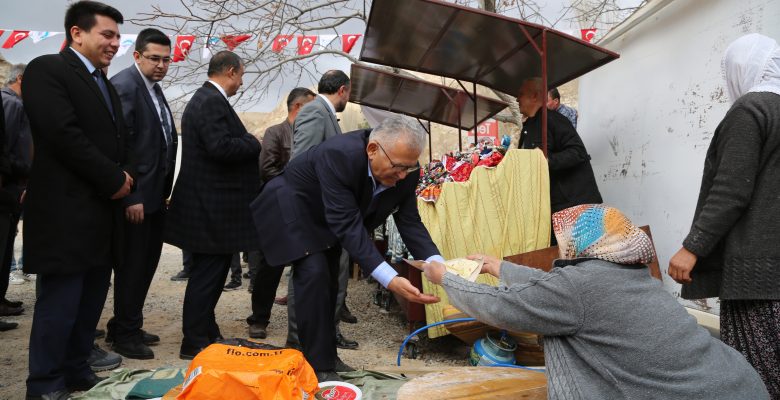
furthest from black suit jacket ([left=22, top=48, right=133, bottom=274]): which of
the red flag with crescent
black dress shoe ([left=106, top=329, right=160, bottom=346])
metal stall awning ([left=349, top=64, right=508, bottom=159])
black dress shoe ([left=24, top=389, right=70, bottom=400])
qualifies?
the red flag with crescent

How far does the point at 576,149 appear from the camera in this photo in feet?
13.9

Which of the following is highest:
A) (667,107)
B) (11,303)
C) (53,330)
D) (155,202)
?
(667,107)

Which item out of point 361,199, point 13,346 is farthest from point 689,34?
point 13,346

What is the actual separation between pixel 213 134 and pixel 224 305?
99.4 inches

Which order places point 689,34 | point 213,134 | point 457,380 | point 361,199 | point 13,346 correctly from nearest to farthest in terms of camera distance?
point 457,380 < point 361,199 < point 213,134 < point 13,346 < point 689,34

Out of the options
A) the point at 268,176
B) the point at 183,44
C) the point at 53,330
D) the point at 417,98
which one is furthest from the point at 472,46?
the point at 183,44

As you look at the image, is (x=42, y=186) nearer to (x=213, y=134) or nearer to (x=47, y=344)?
(x=47, y=344)

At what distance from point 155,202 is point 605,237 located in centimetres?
291

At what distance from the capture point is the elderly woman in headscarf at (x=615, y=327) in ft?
5.55

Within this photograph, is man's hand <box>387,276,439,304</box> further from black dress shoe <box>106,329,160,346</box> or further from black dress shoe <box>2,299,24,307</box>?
black dress shoe <box>2,299,24,307</box>

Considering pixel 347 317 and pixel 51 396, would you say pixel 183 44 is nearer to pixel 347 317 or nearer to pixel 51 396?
pixel 347 317

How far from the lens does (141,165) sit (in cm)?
355

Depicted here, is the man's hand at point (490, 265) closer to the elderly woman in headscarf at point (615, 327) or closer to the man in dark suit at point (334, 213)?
the man in dark suit at point (334, 213)

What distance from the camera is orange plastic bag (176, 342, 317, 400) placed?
2.06 meters
